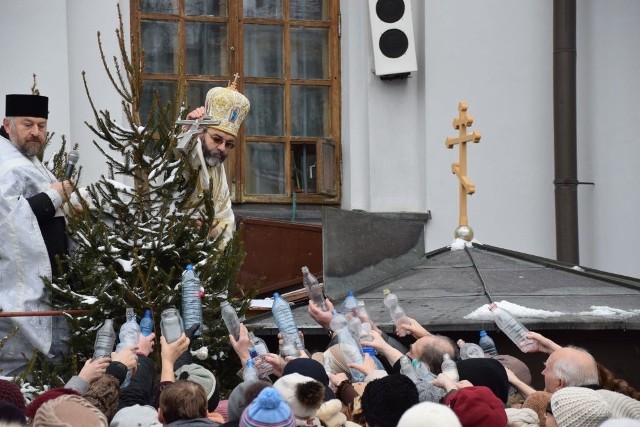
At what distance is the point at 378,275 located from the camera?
10.2 metres

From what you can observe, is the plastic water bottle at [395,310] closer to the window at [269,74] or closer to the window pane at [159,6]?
the window at [269,74]

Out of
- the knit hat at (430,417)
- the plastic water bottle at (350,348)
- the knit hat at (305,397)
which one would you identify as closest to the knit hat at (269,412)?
the knit hat at (430,417)

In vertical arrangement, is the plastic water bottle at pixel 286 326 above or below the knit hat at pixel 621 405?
above

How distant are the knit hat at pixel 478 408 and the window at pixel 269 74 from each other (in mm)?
7410

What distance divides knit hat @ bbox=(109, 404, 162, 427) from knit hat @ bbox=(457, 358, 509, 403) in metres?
1.47

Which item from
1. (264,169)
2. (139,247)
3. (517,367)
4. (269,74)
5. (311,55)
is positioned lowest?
(517,367)

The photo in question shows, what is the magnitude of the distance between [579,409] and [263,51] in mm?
8051

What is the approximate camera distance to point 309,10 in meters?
14.0

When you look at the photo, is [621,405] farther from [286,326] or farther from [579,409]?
[286,326]

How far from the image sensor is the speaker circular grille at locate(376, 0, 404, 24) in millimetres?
13469

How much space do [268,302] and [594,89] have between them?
14.3 ft

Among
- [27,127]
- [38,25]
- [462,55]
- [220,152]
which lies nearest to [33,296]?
[27,127]

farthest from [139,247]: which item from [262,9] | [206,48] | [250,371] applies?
[262,9]

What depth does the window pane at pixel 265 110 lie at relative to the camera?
13.8 metres
